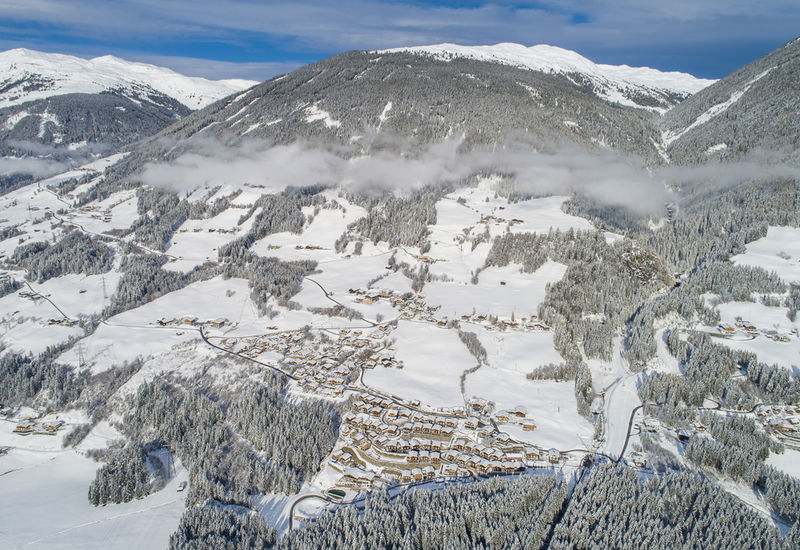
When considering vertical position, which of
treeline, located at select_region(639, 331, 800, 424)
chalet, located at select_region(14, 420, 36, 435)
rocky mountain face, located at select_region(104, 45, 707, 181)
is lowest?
chalet, located at select_region(14, 420, 36, 435)

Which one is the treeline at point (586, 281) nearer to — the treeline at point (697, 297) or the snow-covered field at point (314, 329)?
the snow-covered field at point (314, 329)

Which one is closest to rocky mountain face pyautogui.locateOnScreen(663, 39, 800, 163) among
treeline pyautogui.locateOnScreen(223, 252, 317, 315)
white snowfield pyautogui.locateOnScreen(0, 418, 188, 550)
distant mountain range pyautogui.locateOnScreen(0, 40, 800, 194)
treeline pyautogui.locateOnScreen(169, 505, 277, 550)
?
distant mountain range pyautogui.locateOnScreen(0, 40, 800, 194)

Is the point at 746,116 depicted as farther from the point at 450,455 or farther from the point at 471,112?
the point at 450,455

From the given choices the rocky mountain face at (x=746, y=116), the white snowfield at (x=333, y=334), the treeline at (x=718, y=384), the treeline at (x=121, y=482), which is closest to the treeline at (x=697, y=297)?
the white snowfield at (x=333, y=334)

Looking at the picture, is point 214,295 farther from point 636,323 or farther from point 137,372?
point 636,323

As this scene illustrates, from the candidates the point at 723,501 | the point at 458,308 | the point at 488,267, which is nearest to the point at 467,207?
the point at 488,267

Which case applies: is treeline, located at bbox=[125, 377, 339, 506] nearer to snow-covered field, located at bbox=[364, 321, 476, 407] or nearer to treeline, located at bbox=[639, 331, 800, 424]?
snow-covered field, located at bbox=[364, 321, 476, 407]

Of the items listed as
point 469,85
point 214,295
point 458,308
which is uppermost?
point 469,85
